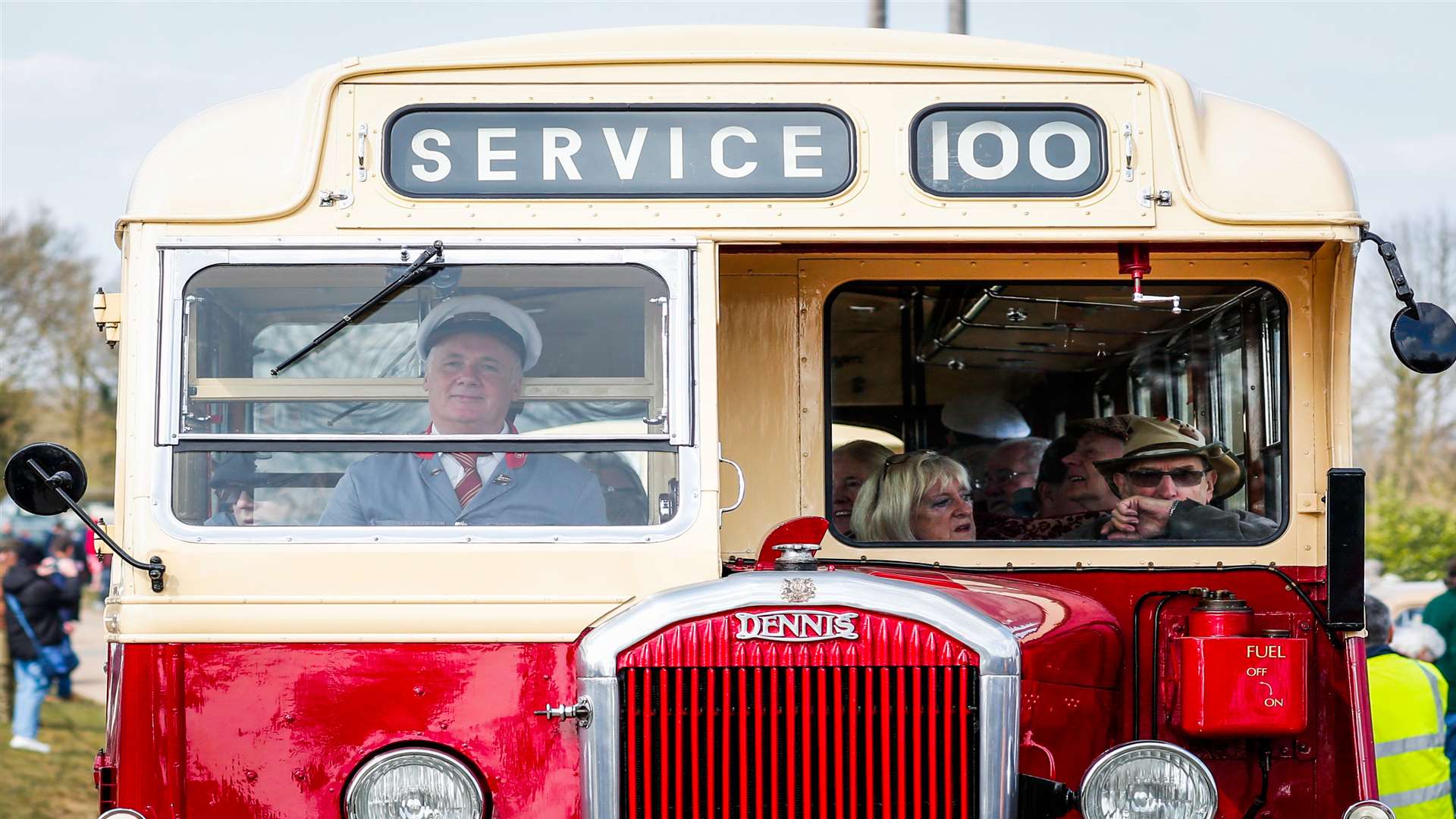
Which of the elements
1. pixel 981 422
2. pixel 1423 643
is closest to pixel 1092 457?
pixel 981 422

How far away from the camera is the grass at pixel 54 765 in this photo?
1144 cm

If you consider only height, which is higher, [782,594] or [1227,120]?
[1227,120]

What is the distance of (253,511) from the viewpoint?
4.00 metres

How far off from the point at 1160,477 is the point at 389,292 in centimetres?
235

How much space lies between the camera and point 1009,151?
164 inches

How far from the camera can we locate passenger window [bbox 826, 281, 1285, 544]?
4664 millimetres

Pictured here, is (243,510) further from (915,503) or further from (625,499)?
(915,503)

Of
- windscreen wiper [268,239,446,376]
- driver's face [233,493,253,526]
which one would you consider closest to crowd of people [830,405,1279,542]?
windscreen wiper [268,239,446,376]

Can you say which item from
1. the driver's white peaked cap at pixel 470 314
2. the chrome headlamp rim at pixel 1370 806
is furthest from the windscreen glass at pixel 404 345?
the chrome headlamp rim at pixel 1370 806

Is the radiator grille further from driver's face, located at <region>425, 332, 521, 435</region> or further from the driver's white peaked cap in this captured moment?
the driver's white peaked cap

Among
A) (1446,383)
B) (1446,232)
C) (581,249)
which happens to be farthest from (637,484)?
(1446,232)

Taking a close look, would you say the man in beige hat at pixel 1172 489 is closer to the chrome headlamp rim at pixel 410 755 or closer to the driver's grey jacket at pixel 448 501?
the driver's grey jacket at pixel 448 501

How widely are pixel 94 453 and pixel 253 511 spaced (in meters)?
23.6

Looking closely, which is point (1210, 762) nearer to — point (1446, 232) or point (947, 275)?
point (947, 275)
